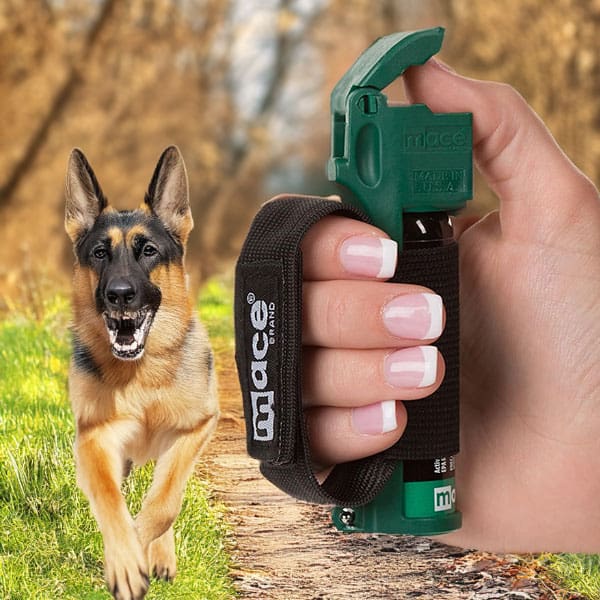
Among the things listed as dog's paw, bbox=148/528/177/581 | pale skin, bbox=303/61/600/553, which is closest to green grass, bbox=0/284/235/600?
dog's paw, bbox=148/528/177/581

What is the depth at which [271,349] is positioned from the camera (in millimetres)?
1193

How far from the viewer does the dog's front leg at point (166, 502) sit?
1363 millimetres

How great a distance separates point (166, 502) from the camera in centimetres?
138

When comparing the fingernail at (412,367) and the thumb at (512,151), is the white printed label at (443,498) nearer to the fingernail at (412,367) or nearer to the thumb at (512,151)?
the fingernail at (412,367)

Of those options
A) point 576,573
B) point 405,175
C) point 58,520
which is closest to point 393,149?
point 405,175

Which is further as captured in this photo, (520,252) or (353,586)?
(353,586)

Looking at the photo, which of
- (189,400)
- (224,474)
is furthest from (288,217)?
(224,474)

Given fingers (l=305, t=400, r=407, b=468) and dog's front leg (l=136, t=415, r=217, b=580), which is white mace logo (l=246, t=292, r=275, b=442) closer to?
fingers (l=305, t=400, r=407, b=468)

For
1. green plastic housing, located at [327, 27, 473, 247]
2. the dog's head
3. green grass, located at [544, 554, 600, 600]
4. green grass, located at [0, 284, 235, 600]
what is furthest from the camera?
green grass, located at [544, 554, 600, 600]

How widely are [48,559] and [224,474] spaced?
22 centimetres

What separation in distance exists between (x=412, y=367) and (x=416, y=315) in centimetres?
5

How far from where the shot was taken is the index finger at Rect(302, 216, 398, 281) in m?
1.18

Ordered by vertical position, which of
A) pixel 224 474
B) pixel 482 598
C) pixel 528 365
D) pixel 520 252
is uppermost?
pixel 520 252

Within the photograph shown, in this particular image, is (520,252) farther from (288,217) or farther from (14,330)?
(14,330)
